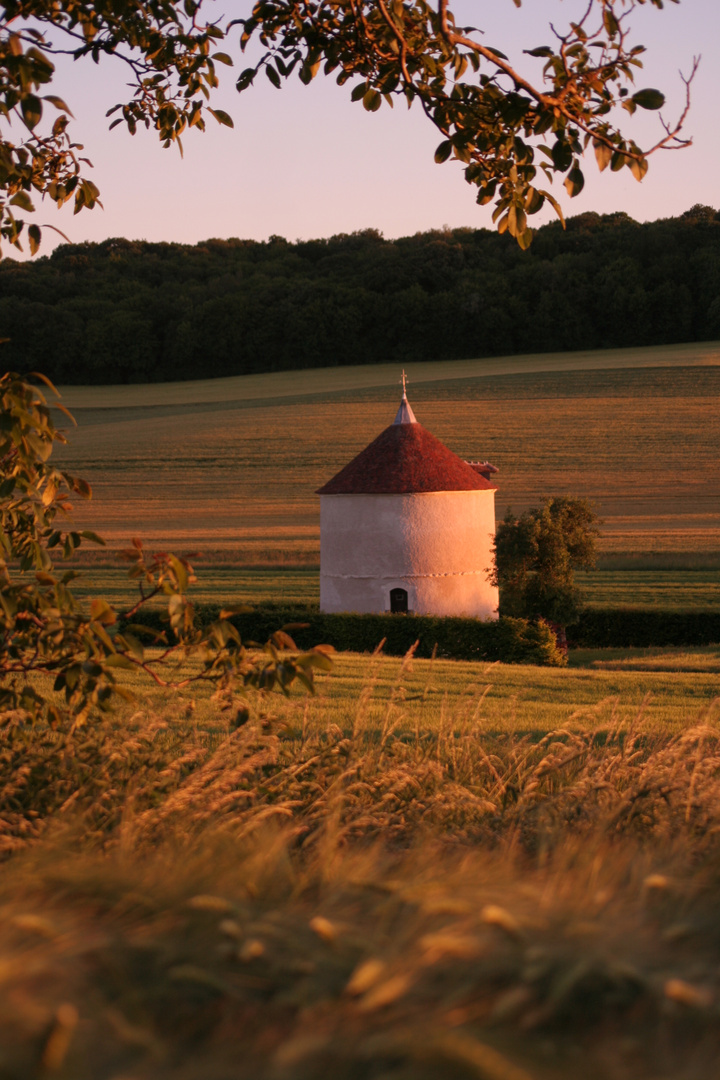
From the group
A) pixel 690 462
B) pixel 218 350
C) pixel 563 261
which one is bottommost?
pixel 690 462

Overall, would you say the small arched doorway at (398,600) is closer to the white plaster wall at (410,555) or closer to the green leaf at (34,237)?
the white plaster wall at (410,555)

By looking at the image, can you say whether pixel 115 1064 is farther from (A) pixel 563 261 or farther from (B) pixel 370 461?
(A) pixel 563 261

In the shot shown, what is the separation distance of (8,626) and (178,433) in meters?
60.9

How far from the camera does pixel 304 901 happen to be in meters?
2.64

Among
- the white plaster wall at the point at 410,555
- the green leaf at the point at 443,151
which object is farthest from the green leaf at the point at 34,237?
the white plaster wall at the point at 410,555

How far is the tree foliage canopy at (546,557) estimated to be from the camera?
29.7m

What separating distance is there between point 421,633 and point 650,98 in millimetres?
22452

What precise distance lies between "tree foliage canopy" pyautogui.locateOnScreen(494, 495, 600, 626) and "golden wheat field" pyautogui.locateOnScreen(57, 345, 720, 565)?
8963 mm

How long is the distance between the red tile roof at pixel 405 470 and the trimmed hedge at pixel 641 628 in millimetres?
5451

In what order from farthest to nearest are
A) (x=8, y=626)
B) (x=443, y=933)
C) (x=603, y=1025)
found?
(x=8, y=626)
(x=443, y=933)
(x=603, y=1025)

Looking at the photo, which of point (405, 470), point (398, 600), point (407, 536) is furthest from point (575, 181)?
point (398, 600)

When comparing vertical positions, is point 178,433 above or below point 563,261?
below

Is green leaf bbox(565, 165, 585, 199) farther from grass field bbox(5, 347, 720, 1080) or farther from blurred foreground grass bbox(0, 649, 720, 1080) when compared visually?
blurred foreground grass bbox(0, 649, 720, 1080)

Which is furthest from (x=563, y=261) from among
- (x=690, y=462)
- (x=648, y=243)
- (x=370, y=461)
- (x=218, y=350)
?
(x=370, y=461)
